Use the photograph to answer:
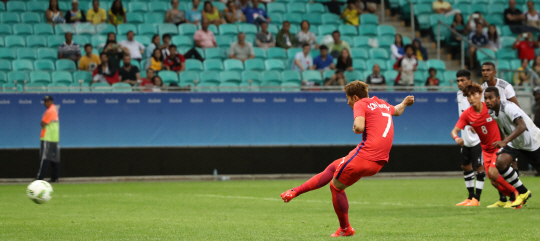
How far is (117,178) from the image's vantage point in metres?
19.4

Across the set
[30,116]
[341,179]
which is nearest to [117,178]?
[30,116]

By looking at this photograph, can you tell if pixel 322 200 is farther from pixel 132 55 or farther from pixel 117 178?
pixel 132 55

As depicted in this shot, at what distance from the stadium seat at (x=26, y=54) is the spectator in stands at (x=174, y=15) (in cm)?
429

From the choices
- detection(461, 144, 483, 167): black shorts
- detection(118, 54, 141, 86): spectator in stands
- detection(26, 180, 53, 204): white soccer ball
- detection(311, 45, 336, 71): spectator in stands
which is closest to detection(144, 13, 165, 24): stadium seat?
detection(118, 54, 141, 86): spectator in stands

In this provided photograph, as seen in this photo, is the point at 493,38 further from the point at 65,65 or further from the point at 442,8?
the point at 65,65

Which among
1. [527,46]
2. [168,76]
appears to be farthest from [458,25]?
[168,76]

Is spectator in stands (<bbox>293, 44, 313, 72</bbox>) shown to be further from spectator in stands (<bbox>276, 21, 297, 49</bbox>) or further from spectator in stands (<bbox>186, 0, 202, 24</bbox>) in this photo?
spectator in stands (<bbox>186, 0, 202, 24</bbox>)

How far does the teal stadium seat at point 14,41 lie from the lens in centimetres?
2048

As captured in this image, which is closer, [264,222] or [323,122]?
[264,222]

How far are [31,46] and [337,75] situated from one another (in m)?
9.20

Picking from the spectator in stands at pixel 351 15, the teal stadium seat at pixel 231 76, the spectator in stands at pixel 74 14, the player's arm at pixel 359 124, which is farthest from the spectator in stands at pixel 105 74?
the player's arm at pixel 359 124

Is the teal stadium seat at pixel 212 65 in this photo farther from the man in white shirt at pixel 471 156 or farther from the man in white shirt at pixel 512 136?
the man in white shirt at pixel 512 136

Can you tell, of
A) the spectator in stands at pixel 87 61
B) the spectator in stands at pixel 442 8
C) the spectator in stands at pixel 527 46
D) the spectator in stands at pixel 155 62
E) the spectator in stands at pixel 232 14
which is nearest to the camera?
the spectator in stands at pixel 87 61

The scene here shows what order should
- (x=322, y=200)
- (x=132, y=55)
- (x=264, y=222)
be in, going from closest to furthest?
(x=264, y=222) < (x=322, y=200) < (x=132, y=55)
